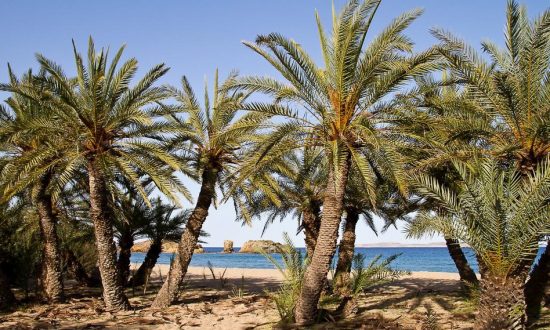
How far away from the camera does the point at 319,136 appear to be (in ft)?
37.3

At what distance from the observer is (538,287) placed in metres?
10.6

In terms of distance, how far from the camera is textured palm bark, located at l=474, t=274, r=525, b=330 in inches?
331

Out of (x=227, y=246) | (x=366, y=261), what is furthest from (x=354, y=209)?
(x=227, y=246)

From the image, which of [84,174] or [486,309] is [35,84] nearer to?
[84,174]

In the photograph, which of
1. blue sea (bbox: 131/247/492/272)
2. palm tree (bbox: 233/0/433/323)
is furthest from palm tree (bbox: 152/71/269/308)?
blue sea (bbox: 131/247/492/272)

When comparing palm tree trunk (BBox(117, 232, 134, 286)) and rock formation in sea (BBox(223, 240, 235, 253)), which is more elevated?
rock formation in sea (BBox(223, 240, 235, 253))

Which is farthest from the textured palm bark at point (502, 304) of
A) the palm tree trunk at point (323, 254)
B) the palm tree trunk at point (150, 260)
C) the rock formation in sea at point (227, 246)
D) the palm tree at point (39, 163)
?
the rock formation in sea at point (227, 246)

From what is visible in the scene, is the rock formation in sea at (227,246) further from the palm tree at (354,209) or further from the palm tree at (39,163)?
the palm tree at (39,163)

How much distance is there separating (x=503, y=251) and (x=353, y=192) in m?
8.53

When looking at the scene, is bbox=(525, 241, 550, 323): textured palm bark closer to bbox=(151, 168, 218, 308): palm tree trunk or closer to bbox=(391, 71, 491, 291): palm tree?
bbox=(391, 71, 491, 291): palm tree

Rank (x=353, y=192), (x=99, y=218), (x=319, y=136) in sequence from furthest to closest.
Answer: (x=353, y=192) < (x=99, y=218) < (x=319, y=136)

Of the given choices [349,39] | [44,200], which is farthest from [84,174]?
[349,39]

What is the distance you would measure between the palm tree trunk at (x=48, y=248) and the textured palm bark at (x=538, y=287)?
13302mm

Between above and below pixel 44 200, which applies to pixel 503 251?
below
